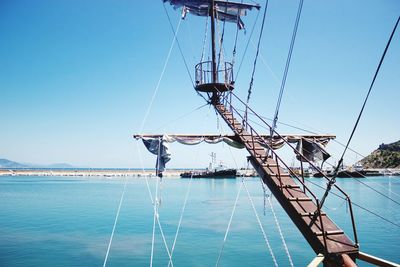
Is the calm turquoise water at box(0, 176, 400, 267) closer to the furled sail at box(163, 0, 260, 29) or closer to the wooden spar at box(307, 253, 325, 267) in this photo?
the wooden spar at box(307, 253, 325, 267)

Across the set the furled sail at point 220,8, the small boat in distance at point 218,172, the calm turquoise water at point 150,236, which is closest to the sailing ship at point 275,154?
the furled sail at point 220,8

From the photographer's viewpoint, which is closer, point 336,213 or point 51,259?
point 51,259

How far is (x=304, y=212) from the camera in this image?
6.43 metres

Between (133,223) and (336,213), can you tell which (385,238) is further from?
(133,223)

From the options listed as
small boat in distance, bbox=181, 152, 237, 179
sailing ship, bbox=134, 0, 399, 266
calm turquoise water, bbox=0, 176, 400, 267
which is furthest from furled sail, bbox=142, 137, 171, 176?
small boat in distance, bbox=181, 152, 237, 179

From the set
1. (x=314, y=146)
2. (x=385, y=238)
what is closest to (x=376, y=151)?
(x=385, y=238)

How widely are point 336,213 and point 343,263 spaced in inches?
1190

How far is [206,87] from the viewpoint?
14352 millimetres

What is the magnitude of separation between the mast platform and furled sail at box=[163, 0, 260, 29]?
33.0ft

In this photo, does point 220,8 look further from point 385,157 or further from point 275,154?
point 385,157

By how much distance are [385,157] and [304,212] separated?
481 ft

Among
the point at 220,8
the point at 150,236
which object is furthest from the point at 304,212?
the point at 150,236

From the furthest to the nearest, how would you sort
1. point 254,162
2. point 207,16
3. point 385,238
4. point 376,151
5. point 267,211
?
point 376,151, point 267,211, point 385,238, point 207,16, point 254,162

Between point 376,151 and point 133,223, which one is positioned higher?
point 376,151
